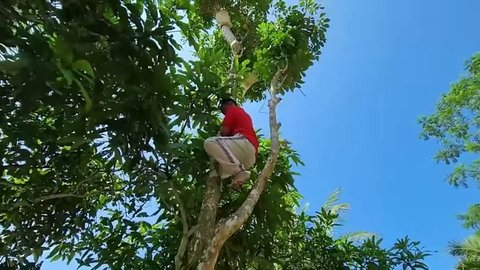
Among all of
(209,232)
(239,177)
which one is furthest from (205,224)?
(239,177)

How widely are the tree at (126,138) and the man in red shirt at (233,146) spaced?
0.13 metres

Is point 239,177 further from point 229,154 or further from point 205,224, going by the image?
point 205,224

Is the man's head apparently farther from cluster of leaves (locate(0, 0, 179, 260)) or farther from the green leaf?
the green leaf

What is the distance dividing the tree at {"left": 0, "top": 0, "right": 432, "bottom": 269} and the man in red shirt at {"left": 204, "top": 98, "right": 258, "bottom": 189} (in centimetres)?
13

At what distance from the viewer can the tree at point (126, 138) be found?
1.98m

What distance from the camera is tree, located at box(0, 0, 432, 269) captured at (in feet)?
6.48

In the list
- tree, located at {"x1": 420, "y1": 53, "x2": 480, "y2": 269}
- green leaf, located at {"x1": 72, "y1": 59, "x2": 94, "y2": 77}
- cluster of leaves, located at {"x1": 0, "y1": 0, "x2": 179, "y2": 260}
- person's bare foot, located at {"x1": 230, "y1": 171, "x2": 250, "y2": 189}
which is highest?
tree, located at {"x1": 420, "y1": 53, "x2": 480, "y2": 269}

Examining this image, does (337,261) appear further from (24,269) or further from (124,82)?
(124,82)

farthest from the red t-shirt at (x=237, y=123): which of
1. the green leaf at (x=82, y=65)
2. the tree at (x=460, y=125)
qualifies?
the tree at (x=460, y=125)

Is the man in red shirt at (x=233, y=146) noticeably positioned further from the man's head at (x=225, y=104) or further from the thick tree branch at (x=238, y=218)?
the thick tree branch at (x=238, y=218)

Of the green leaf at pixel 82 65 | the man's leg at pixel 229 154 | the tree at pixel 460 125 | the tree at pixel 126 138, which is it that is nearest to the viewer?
the green leaf at pixel 82 65

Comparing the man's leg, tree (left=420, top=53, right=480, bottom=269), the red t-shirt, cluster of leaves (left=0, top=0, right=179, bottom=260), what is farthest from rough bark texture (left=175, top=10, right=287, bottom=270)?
tree (left=420, top=53, right=480, bottom=269)

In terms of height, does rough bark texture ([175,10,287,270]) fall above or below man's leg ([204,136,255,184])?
below

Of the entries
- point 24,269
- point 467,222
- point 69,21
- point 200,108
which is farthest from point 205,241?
point 467,222
